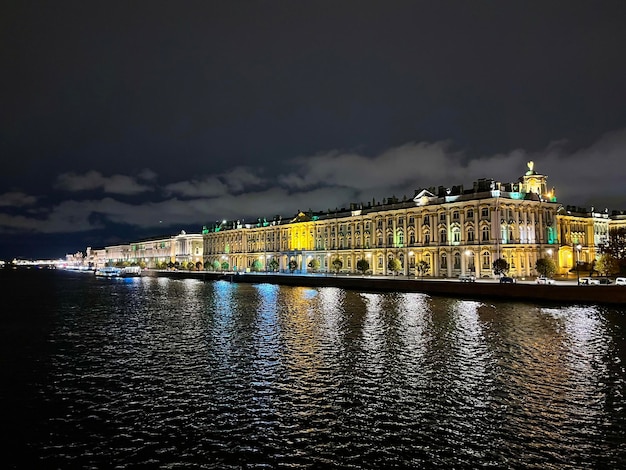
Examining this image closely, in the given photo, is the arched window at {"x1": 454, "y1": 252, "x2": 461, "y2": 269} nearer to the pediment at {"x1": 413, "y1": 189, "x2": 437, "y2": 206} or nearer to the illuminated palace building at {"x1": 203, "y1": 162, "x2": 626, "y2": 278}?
the illuminated palace building at {"x1": 203, "y1": 162, "x2": 626, "y2": 278}

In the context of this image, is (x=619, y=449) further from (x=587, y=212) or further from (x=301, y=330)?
(x=587, y=212)

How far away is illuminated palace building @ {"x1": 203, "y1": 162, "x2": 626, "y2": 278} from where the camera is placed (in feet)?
272

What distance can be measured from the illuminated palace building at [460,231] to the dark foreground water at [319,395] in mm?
44324

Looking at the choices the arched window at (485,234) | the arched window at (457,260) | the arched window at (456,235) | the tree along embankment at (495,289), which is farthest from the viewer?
the arched window at (456,235)

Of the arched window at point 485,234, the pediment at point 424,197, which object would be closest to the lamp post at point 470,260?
the arched window at point 485,234

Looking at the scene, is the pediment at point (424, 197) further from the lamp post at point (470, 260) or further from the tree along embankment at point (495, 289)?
the tree along embankment at point (495, 289)

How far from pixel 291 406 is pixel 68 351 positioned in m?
18.7

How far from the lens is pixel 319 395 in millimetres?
20812

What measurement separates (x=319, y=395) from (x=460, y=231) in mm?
71788

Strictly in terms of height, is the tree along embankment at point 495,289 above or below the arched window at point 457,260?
below

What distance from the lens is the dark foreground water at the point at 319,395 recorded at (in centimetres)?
1508

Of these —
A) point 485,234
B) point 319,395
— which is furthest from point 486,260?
point 319,395

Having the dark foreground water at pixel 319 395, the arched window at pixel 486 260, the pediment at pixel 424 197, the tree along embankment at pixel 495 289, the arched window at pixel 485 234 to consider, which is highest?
the pediment at pixel 424 197

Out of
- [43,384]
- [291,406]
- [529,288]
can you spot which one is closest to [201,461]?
[291,406]
